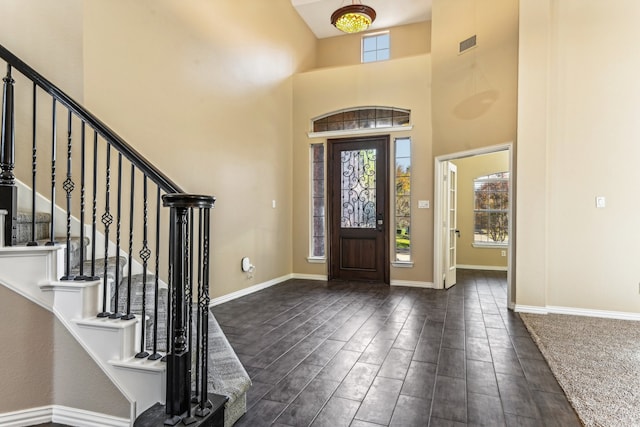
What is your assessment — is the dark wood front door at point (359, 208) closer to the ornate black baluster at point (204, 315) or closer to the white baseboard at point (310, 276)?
the white baseboard at point (310, 276)

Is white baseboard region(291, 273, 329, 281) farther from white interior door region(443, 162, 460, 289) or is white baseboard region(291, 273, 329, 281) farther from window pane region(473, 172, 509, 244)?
window pane region(473, 172, 509, 244)

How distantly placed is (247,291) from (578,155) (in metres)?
4.36

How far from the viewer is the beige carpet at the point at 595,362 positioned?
2.08 metres

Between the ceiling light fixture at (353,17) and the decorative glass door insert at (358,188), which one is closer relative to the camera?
the ceiling light fixture at (353,17)

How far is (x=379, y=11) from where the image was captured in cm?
665

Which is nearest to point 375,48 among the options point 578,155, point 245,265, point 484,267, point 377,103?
point 377,103

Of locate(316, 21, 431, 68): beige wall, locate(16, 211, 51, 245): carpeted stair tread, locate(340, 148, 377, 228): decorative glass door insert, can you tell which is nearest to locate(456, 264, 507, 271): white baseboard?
locate(340, 148, 377, 228): decorative glass door insert

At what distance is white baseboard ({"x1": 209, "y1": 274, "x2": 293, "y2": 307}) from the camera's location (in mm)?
4336

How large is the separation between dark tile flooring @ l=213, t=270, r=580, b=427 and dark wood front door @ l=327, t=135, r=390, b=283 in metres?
1.34

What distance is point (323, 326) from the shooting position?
11.8 ft

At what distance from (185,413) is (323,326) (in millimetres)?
2012

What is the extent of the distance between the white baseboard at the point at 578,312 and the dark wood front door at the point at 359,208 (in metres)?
2.14

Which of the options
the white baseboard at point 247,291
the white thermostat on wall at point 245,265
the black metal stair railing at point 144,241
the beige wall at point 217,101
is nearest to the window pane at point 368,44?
the beige wall at point 217,101

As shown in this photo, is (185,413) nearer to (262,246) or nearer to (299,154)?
(262,246)
